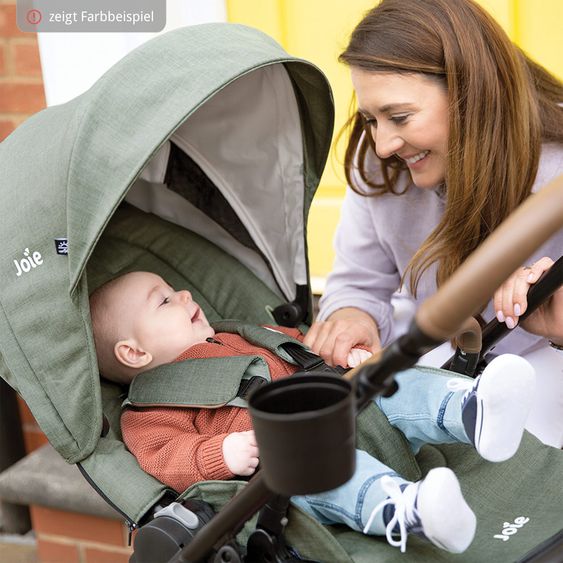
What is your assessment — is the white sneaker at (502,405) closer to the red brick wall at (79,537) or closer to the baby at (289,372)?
the baby at (289,372)

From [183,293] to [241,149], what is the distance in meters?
0.36

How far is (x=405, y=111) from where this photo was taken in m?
1.95

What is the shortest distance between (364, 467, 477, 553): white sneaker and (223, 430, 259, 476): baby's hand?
27cm

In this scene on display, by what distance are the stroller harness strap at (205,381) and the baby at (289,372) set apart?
0.02 meters

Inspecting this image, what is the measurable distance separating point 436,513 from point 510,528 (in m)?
0.30

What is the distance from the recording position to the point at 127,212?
2238 mm

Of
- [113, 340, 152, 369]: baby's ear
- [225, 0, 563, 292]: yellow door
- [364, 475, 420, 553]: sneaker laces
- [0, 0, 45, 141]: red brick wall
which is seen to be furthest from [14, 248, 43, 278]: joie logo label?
[0, 0, 45, 141]: red brick wall

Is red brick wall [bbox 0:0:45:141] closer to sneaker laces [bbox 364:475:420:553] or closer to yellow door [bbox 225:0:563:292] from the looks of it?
yellow door [bbox 225:0:563:292]

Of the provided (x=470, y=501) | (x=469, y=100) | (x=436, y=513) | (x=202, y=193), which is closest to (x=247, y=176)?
(x=202, y=193)

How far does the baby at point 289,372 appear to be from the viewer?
1.40 m

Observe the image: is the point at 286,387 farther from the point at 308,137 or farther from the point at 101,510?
the point at 101,510

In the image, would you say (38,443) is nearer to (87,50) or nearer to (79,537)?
(79,537)

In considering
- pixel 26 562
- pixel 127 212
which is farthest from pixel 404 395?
pixel 26 562

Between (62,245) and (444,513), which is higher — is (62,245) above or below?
above
